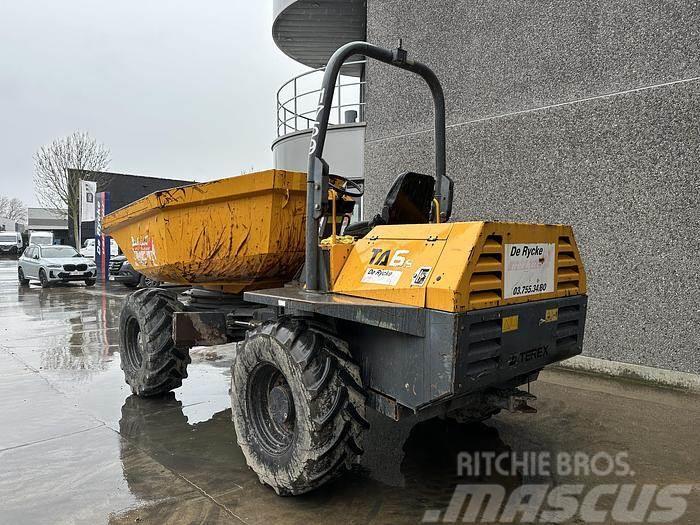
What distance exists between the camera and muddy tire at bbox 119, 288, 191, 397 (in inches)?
207

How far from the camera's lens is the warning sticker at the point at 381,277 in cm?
307

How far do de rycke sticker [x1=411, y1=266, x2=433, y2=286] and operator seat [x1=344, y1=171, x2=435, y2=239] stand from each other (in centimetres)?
89

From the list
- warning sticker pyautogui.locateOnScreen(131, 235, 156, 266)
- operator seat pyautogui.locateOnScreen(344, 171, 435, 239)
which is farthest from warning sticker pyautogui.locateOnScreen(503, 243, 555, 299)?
warning sticker pyautogui.locateOnScreen(131, 235, 156, 266)

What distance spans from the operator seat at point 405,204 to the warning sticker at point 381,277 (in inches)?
21.6

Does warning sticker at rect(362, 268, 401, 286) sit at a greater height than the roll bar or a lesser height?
lesser

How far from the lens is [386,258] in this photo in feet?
10.5

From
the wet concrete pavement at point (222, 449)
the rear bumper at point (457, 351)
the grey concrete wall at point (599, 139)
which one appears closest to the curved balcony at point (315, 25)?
the grey concrete wall at point (599, 139)

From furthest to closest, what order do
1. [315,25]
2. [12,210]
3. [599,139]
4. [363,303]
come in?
[12,210] < [315,25] < [599,139] < [363,303]

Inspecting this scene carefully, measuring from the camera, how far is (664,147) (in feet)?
18.7

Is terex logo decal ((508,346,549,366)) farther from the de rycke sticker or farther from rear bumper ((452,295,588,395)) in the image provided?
the de rycke sticker

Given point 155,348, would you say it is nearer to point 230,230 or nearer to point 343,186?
point 230,230

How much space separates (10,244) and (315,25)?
44.0 m

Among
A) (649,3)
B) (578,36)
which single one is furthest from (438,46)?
(649,3)

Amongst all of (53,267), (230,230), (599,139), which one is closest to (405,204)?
(230,230)
